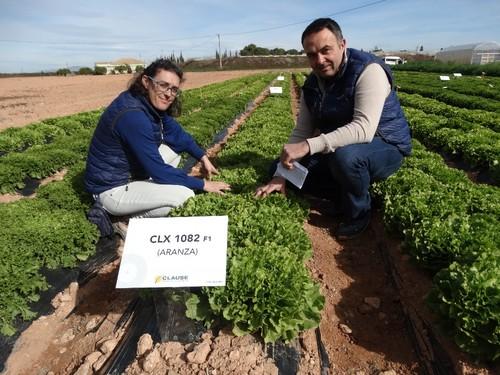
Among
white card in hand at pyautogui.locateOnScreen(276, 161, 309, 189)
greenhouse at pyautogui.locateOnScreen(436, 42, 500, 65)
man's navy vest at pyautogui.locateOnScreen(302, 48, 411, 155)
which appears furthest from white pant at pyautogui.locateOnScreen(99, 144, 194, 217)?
greenhouse at pyautogui.locateOnScreen(436, 42, 500, 65)

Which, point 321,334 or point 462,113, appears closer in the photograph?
point 321,334

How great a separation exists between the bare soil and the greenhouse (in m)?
72.8

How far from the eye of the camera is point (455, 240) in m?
3.85

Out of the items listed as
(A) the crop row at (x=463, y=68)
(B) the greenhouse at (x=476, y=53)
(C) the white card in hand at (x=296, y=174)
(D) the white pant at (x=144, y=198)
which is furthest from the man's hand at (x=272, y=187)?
(B) the greenhouse at (x=476, y=53)

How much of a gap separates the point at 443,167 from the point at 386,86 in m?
2.89

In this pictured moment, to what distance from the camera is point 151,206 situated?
480cm

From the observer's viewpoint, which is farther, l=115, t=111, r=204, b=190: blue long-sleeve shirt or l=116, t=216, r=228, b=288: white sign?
l=115, t=111, r=204, b=190: blue long-sleeve shirt

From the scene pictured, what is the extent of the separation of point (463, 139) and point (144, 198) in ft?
26.3

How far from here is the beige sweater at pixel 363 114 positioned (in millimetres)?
4480

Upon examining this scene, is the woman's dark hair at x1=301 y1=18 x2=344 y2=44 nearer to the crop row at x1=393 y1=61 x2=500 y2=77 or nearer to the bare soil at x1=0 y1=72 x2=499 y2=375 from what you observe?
the bare soil at x1=0 y1=72 x2=499 y2=375

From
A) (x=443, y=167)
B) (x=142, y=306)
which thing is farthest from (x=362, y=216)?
(x=142, y=306)

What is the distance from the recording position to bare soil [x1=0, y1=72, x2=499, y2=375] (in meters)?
3.04

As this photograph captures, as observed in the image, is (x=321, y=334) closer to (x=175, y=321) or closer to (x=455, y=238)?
(x=175, y=321)

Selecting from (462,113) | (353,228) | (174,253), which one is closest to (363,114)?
(353,228)
